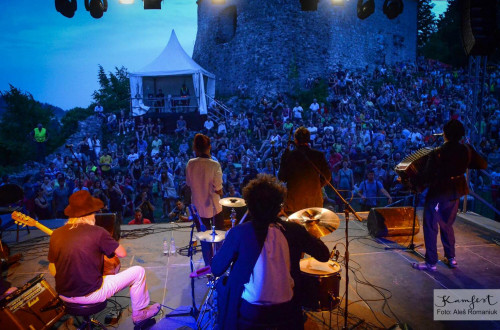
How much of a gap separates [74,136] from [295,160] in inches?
550

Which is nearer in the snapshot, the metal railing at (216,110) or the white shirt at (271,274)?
the white shirt at (271,274)

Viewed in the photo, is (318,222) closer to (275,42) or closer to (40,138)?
(40,138)

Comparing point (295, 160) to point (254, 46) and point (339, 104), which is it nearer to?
point (339, 104)

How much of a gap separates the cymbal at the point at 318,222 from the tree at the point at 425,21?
1523 inches

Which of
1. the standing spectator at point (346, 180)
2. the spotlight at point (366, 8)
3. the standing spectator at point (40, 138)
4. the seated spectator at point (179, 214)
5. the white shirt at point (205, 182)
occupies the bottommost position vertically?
the seated spectator at point (179, 214)

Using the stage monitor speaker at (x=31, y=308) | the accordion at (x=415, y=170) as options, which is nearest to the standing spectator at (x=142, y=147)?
the stage monitor speaker at (x=31, y=308)

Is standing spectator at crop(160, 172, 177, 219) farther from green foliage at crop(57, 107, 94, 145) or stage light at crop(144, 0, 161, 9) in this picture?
green foliage at crop(57, 107, 94, 145)

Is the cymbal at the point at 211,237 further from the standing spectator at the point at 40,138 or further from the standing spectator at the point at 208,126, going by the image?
the standing spectator at the point at 208,126

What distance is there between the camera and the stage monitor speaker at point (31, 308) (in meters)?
2.48

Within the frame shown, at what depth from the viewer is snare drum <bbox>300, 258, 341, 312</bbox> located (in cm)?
258

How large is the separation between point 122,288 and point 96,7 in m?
5.05

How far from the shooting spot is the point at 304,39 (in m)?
20.4

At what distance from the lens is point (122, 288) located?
9.29 ft

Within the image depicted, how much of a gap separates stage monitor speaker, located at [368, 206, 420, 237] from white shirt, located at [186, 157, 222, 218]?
247cm
